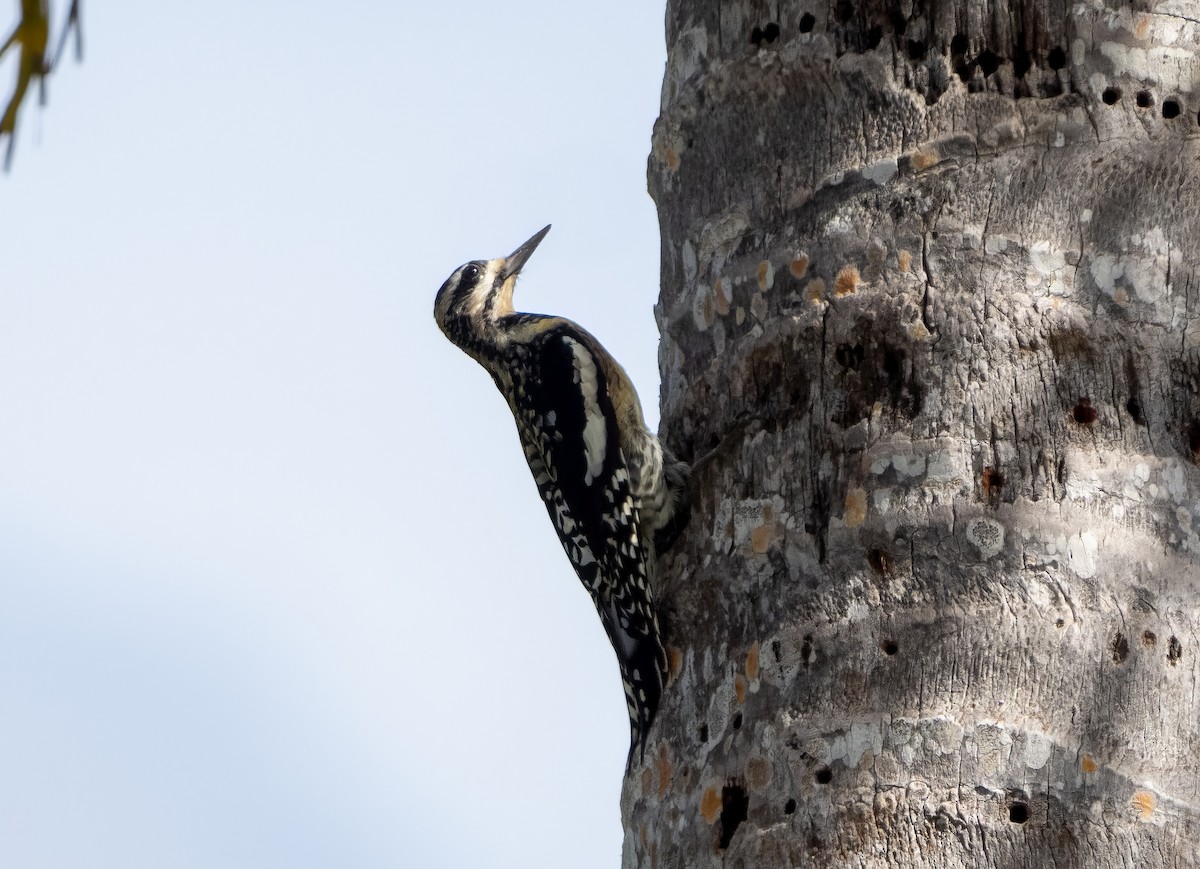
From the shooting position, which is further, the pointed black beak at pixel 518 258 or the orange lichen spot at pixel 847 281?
the pointed black beak at pixel 518 258

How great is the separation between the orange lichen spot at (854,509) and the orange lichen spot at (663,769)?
59 cm

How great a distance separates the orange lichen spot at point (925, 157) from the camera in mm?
3113

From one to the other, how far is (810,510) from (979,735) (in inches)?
23.1

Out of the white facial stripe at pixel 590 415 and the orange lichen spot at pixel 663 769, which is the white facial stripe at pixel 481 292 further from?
the orange lichen spot at pixel 663 769

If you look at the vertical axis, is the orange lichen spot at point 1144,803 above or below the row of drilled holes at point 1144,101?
below

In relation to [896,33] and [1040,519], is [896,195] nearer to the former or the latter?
[896,33]

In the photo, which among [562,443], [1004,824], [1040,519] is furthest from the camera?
[562,443]

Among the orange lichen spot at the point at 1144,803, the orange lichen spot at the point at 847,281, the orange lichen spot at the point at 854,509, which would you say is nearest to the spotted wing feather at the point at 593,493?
the orange lichen spot at the point at 854,509

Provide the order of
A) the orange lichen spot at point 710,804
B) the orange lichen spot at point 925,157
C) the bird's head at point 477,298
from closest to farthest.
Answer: the orange lichen spot at point 710,804
the orange lichen spot at point 925,157
the bird's head at point 477,298

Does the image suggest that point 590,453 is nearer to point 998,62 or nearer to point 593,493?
point 593,493

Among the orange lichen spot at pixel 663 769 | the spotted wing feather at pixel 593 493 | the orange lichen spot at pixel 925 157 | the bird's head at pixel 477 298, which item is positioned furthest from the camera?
the bird's head at pixel 477 298

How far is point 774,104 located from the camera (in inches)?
132

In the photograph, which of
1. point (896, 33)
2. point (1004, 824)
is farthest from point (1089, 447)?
point (896, 33)

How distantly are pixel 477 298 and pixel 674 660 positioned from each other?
2.53 m
